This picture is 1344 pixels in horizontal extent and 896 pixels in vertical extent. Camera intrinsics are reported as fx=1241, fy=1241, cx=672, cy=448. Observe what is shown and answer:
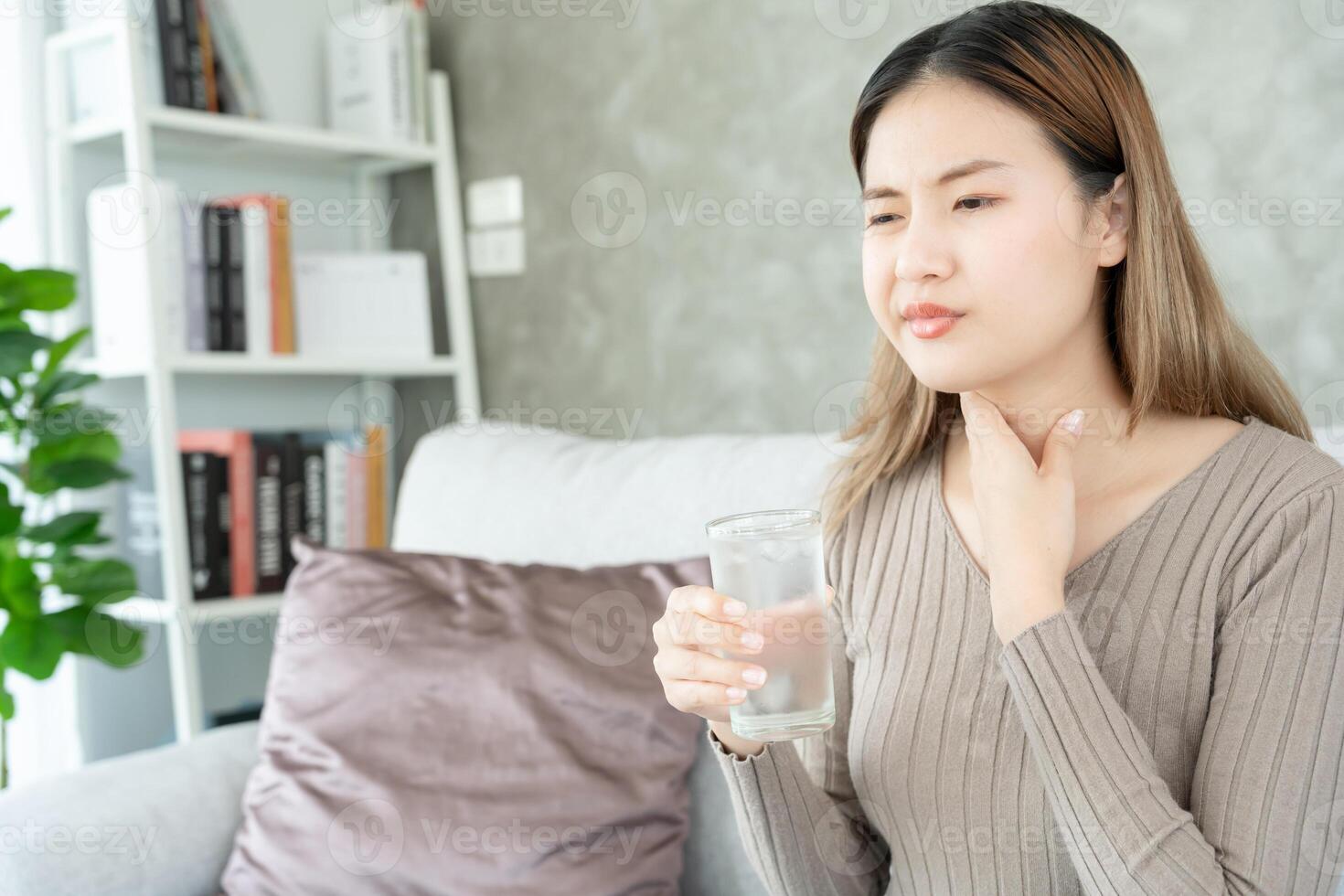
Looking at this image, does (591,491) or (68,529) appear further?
(68,529)

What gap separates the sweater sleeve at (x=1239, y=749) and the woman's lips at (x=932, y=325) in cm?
A: 25

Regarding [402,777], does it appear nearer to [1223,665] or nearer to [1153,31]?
[1223,665]

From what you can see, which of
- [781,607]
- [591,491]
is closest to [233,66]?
[591,491]

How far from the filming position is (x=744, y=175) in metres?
2.32

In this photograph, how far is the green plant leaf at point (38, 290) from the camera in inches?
79.4

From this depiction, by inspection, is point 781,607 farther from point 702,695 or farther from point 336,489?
point 336,489
